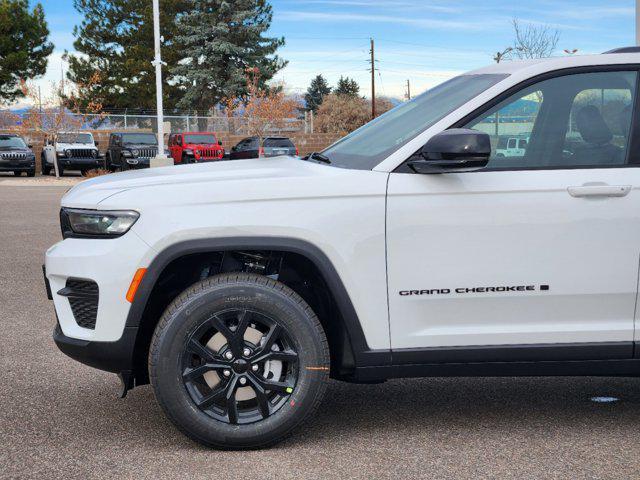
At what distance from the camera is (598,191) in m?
4.02

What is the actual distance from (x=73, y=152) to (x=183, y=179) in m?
33.8

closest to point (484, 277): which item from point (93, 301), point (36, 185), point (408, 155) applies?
point (408, 155)

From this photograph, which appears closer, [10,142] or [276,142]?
[10,142]

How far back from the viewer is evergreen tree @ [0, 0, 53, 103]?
5366cm

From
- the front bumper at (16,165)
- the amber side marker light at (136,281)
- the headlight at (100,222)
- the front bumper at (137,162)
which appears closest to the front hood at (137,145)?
the front bumper at (137,162)

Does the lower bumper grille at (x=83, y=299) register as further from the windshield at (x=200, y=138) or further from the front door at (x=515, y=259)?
the windshield at (x=200, y=138)

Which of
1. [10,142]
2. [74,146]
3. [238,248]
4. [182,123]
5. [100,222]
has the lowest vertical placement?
[238,248]

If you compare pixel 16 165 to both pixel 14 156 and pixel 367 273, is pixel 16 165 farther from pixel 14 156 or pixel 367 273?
pixel 367 273

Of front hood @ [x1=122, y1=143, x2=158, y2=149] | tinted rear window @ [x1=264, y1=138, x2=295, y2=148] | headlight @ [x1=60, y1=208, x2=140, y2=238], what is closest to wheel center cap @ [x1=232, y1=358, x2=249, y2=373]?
headlight @ [x1=60, y1=208, x2=140, y2=238]

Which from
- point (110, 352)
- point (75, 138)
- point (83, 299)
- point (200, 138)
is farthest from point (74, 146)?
point (110, 352)

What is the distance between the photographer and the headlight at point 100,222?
3955 mm

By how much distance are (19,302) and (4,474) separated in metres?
4.54

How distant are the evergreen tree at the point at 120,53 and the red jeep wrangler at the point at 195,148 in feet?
71.2

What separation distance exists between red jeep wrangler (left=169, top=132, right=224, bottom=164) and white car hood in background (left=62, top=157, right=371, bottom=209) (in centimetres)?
3326
